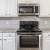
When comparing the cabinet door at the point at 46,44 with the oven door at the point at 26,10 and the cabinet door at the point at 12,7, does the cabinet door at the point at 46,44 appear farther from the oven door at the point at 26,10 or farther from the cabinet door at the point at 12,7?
the cabinet door at the point at 12,7

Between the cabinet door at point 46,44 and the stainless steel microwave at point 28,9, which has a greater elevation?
the stainless steel microwave at point 28,9

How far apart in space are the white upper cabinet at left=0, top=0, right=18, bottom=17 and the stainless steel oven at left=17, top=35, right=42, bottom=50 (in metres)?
0.92

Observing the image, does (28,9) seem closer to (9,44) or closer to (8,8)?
(8,8)

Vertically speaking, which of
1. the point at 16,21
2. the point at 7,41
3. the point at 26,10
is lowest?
the point at 7,41

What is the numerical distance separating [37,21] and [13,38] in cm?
118

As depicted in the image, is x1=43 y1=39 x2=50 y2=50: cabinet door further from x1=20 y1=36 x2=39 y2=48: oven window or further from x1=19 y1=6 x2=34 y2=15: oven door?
x1=19 y1=6 x2=34 y2=15: oven door

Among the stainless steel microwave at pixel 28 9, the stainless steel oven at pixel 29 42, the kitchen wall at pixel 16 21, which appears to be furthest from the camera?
the kitchen wall at pixel 16 21

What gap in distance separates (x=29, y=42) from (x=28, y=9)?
1124 millimetres

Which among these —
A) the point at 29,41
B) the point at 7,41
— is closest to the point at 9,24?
the point at 7,41

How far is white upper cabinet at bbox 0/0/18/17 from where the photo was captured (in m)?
3.77

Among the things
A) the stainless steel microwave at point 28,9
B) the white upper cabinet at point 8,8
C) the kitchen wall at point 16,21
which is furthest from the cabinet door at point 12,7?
the kitchen wall at point 16,21

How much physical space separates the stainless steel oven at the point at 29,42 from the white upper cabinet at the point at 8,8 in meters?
0.92

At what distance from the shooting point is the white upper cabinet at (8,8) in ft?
12.4

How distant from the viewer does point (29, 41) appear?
11.3ft
